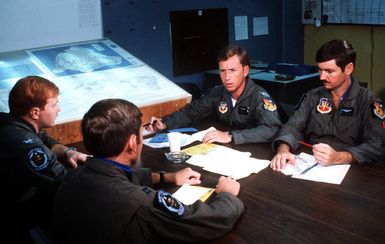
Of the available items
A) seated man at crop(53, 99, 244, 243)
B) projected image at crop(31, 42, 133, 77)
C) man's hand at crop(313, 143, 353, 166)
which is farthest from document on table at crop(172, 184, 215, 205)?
projected image at crop(31, 42, 133, 77)

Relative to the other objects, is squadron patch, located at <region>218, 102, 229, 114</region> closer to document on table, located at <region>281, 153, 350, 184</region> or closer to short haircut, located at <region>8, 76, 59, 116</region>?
document on table, located at <region>281, 153, 350, 184</region>

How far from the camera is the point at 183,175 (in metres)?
1.56

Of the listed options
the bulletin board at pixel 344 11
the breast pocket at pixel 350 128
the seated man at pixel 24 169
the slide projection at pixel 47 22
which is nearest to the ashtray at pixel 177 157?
the seated man at pixel 24 169

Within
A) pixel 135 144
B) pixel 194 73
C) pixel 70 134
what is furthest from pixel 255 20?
pixel 135 144

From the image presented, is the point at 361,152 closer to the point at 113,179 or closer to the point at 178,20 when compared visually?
the point at 113,179

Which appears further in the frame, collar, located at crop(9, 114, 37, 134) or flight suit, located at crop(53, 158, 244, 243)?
collar, located at crop(9, 114, 37, 134)

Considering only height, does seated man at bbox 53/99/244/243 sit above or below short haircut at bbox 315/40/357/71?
below

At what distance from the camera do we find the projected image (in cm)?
265

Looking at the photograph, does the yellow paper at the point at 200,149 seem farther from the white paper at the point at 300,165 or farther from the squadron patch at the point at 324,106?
the squadron patch at the point at 324,106

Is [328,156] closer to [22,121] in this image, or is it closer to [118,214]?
[118,214]

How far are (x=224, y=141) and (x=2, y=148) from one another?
3.40ft

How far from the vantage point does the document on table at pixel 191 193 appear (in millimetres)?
1413

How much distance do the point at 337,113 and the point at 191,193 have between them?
3.34 ft

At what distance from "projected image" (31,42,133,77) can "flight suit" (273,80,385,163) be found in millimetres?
1340
